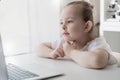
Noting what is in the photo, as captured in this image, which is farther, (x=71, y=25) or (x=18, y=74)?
(x=71, y=25)

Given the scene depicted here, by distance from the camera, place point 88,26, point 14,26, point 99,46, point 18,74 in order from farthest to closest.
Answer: point 14,26
point 88,26
point 99,46
point 18,74

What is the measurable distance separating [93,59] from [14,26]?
1.57 meters

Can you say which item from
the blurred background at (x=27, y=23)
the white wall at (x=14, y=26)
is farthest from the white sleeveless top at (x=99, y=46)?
the white wall at (x=14, y=26)

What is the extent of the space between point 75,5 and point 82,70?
349mm

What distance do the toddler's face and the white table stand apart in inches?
4.6

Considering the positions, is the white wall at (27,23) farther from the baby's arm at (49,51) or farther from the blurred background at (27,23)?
the baby's arm at (49,51)

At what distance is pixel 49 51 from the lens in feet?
3.46

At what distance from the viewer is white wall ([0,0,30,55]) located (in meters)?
2.14

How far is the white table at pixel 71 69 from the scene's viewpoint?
26.7 inches

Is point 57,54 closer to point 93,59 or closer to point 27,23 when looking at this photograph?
point 93,59

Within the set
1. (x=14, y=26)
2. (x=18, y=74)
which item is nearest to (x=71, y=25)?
(x=18, y=74)

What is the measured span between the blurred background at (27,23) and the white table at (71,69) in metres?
1.15

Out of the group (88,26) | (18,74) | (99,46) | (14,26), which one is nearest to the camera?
(18,74)

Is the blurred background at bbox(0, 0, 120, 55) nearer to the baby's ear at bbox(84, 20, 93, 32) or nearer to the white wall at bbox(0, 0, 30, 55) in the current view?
the white wall at bbox(0, 0, 30, 55)
